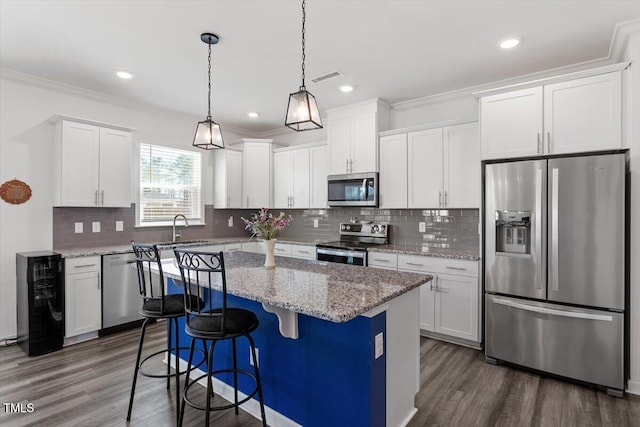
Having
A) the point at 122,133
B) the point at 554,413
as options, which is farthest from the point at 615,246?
the point at 122,133

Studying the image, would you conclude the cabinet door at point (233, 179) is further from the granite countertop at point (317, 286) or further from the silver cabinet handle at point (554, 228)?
the silver cabinet handle at point (554, 228)

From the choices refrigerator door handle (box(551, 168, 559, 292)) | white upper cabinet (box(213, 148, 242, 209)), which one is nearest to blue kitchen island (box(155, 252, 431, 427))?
refrigerator door handle (box(551, 168, 559, 292))

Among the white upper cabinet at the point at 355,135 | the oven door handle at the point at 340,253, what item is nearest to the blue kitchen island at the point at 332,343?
the oven door handle at the point at 340,253

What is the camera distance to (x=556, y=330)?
2.75m

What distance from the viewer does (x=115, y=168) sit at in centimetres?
402

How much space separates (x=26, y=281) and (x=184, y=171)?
2.37 metres

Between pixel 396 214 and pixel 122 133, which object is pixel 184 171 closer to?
pixel 122 133

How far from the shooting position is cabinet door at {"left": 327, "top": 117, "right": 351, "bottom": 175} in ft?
14.8

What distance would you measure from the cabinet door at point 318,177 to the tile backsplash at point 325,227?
0.32 m

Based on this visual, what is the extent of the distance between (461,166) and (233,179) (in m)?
3.32

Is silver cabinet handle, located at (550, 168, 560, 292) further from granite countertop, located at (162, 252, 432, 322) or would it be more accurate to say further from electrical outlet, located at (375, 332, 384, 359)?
electrical outlet, located at (375, 332, 384, 359)

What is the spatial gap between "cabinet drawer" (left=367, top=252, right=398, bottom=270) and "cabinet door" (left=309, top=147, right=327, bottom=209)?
1.22 meters

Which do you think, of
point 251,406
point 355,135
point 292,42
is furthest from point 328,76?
point 251,406

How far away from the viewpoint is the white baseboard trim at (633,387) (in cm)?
255
